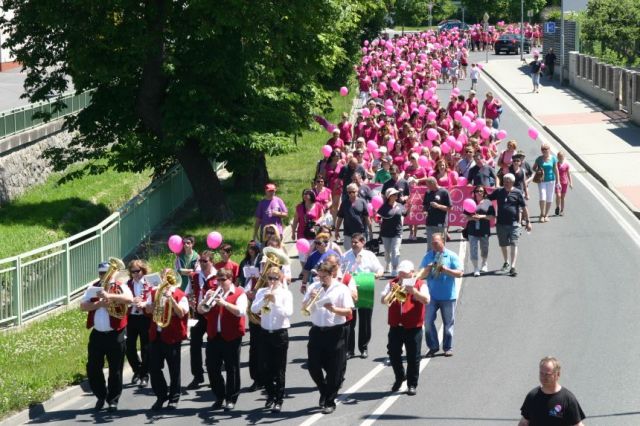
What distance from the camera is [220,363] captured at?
47.9ft

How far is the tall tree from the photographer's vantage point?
25609 mm

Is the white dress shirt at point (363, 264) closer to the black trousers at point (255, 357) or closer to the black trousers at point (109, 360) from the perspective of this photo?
the black trousers at point (255, 357)

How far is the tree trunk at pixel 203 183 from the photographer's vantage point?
2802 centimetres

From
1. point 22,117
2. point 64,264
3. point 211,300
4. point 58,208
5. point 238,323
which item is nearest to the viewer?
point 211,300

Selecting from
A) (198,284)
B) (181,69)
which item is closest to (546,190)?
(181,69)

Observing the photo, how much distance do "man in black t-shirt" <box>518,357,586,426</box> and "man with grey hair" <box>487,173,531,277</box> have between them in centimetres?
1106

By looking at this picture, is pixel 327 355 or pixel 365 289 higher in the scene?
pixel 365 289

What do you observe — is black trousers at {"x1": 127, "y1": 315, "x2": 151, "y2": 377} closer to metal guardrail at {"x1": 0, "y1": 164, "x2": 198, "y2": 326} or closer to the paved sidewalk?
metal guardrail at {"x1": 0, "y1": 164, "x2": 198, "y2": 326}

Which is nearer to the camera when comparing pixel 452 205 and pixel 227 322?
pixel 227 322

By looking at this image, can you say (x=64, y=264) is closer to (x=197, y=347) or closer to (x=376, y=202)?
(x=376, y=202)

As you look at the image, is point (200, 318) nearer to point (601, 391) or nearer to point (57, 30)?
point (601, 391)

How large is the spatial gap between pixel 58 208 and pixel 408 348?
19239 mm

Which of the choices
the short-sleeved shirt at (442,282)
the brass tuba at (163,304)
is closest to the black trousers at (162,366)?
the brass tuba at (163,304)

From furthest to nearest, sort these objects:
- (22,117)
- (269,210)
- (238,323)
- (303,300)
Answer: (22,117)
(269,210)
(238,323)
(303,300)
